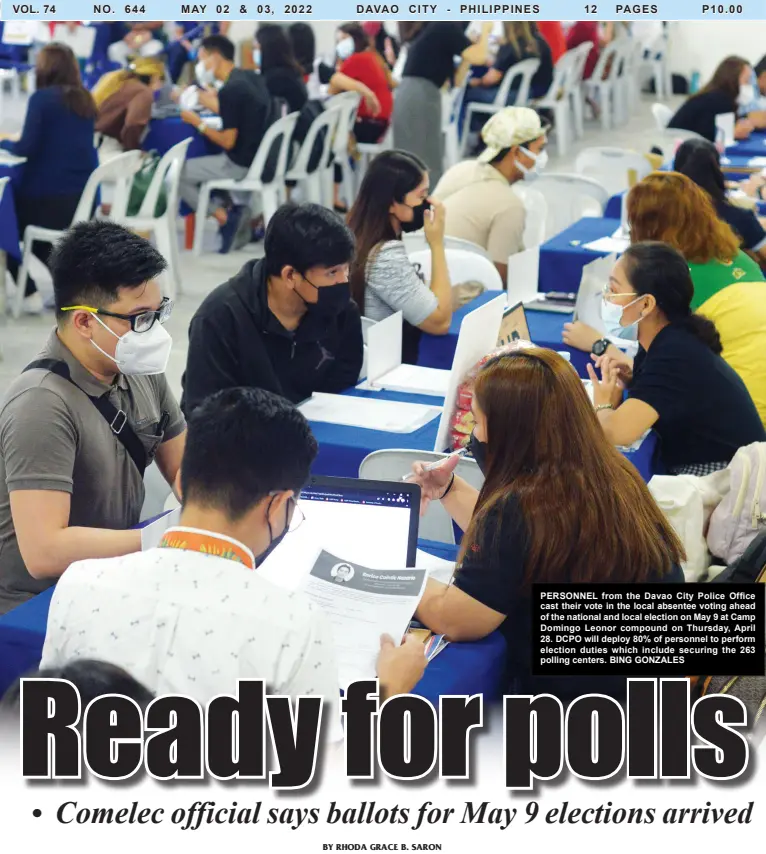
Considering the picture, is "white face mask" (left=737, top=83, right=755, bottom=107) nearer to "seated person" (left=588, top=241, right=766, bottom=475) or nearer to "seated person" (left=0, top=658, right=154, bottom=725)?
"seated person" (left=588, top=241, right=766, bottom=475)

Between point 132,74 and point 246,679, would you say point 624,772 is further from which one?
point 132,74

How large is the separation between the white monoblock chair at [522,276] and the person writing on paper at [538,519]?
2.07m

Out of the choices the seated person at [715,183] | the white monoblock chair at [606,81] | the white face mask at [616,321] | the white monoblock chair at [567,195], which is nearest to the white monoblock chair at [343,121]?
the white monoblock chair at [567,195]

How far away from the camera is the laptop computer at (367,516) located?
1958 mm

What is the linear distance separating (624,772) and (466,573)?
0.46 meters

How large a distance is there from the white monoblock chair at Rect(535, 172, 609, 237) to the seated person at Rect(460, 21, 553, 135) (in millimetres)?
3923

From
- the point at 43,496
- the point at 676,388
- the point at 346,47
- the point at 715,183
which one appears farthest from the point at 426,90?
the point at 43,496

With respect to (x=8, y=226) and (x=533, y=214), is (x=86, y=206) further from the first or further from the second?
(x=533, y=214)

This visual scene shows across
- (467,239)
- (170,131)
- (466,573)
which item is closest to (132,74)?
(170,131)

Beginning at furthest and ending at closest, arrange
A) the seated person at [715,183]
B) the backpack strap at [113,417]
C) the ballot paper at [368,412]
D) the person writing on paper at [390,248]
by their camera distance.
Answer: the seated person at [715,183]
the person writing on paper at [390,248]
the ballot paper at [368,412]
the backpack strap at [113,417]

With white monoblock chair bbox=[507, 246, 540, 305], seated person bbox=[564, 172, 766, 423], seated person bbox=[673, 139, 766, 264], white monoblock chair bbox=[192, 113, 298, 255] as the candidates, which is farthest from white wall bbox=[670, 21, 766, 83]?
seated person bbox=[564, 172, 766, 423]

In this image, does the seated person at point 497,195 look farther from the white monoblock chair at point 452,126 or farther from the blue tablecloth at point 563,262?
the white monoblock chair at point 452,126

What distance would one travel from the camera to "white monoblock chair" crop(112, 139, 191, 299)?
5762mm

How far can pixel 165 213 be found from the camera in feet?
19.3
